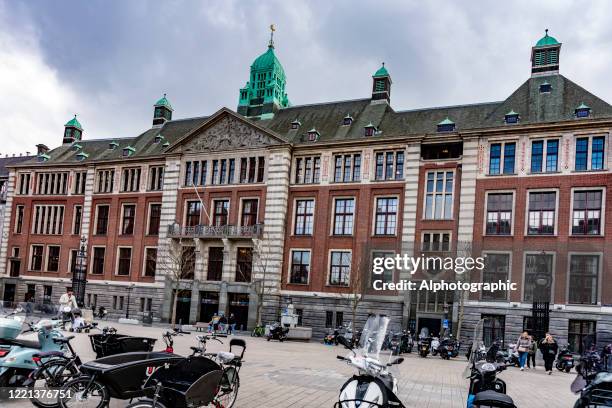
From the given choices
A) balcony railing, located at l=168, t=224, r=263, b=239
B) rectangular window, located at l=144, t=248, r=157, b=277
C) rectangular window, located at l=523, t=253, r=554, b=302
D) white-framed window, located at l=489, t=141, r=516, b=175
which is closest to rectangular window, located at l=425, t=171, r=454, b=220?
white-framed window, located at l=489, t=141, r=516, b=175

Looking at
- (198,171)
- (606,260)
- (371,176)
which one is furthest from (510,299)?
(198,171)

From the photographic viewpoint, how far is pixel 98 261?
4934cm

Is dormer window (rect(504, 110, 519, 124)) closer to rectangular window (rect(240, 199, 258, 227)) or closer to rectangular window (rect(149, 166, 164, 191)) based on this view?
rectangular window (rect(240, 199, 258, 227))

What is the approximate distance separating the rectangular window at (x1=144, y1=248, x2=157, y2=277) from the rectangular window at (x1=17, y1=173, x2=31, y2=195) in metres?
16.3

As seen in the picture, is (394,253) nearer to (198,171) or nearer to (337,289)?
(337,289)

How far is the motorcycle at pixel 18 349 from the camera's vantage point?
1003 centimetres

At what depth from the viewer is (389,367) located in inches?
372

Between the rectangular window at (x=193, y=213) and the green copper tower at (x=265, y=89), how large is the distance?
9.66 metres

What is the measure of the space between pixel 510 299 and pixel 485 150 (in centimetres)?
929

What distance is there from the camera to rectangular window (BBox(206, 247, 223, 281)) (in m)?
42.3

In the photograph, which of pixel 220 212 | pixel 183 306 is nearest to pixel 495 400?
pixel 220 212

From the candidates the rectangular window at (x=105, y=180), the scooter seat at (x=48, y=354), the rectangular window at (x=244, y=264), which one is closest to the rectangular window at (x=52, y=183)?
the rectangular window at (x=105, y=180)

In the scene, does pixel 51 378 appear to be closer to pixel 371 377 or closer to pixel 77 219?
pixel 371 377

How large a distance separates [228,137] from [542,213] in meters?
23.2
